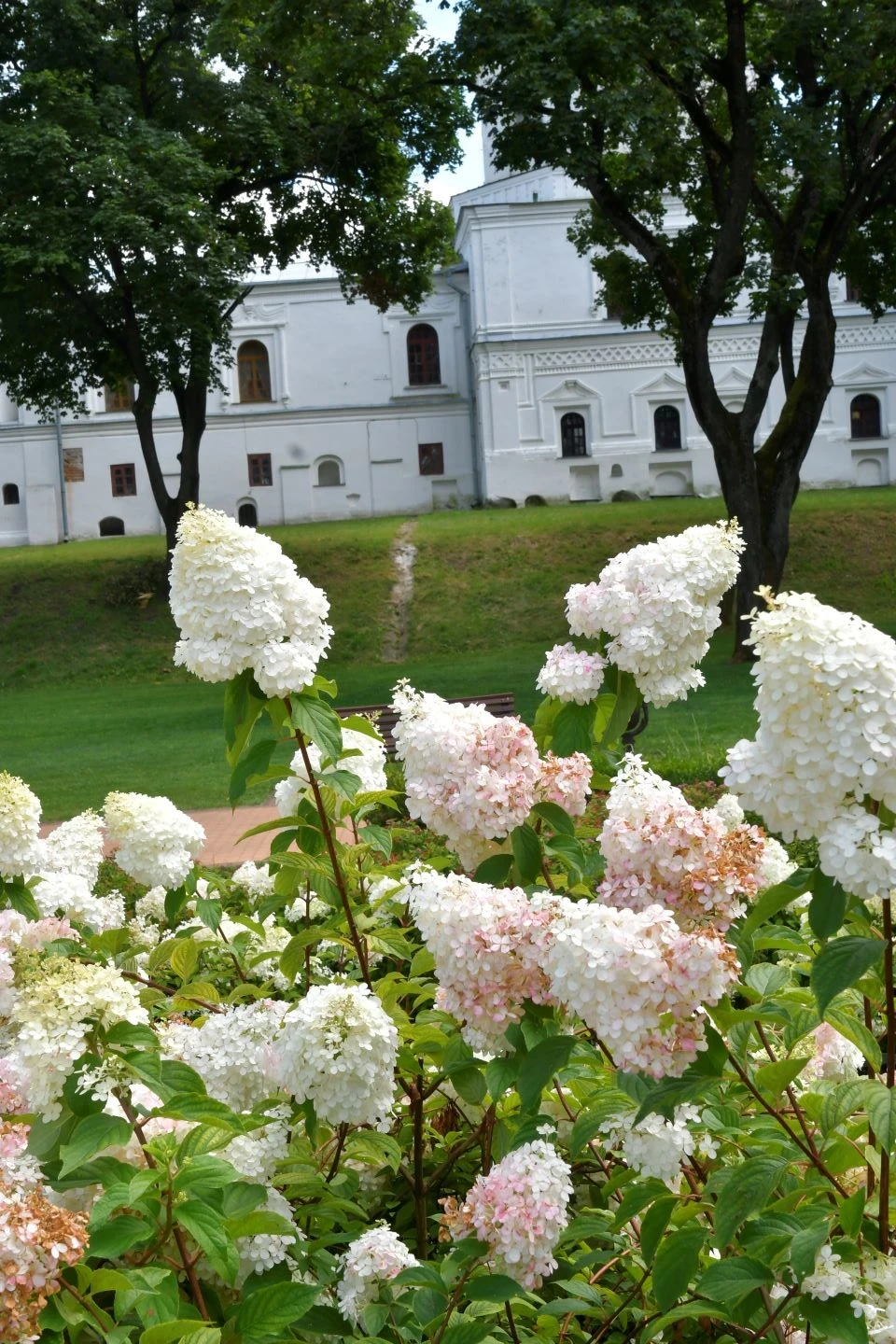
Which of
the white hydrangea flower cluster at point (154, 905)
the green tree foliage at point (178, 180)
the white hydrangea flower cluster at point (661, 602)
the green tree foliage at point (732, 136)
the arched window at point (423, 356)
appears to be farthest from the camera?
the arched window at point (423, 356)

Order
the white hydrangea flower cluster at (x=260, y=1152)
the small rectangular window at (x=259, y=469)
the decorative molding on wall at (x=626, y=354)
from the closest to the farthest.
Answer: the white hydrangea flower cluster at (x=260, y=1152) → the decorative molding on wall at (x=626, y=354) → the small rectangular window at (x=259, y=469)

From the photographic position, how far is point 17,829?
9.07 feet

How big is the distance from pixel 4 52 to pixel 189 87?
10.2 feet

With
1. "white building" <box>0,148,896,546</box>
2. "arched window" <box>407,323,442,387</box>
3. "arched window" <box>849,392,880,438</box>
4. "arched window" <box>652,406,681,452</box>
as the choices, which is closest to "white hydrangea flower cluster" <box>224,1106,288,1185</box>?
"white building" <box>0,148,896,546</box>

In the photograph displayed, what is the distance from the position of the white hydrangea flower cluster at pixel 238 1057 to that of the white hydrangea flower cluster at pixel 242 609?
1.92 ft

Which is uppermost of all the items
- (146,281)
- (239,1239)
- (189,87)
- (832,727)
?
(189,87)

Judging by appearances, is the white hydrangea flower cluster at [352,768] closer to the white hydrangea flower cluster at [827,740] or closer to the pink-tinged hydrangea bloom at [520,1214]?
the pink-tinged hydrangea bloom at [520,1214]

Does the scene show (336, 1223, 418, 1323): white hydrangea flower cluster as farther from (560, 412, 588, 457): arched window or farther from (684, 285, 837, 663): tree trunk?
(560, 412, 588, 457): arched window

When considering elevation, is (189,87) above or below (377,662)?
above

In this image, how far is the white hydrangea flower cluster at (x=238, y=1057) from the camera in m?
2.41

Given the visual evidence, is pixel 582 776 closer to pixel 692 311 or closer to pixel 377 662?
pixel 692 311

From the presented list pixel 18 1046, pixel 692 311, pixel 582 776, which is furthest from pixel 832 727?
pixel 692 311

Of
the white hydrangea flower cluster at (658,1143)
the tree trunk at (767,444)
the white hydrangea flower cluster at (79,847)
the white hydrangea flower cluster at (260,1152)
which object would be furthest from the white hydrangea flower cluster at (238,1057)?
the tree trunk at (767,444)

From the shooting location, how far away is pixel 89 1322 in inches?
73.0
